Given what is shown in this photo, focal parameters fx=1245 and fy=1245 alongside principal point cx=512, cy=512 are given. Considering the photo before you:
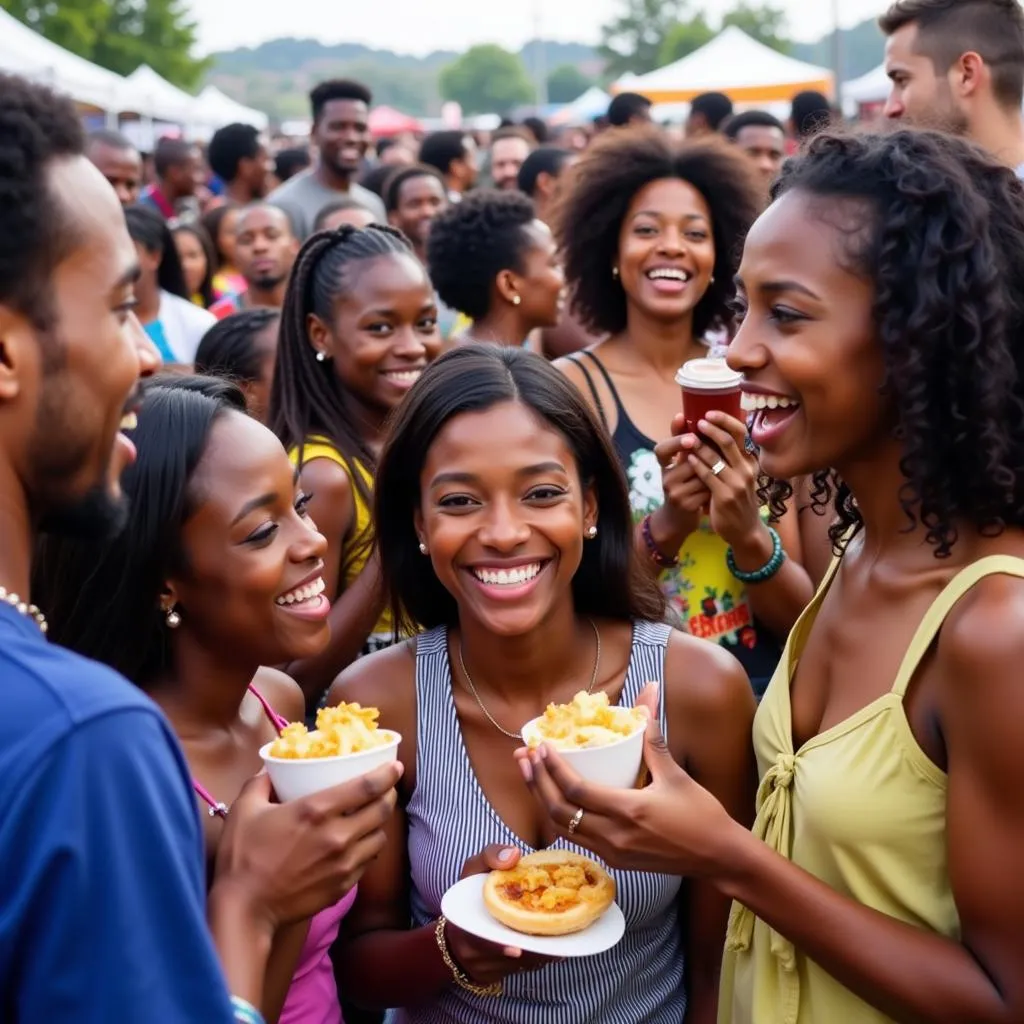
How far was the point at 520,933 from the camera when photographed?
2.30m

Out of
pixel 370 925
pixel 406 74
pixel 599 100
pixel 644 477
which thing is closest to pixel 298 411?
pixel 644 477

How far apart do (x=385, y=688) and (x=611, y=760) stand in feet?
2.64

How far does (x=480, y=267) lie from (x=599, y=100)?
34.5 metres

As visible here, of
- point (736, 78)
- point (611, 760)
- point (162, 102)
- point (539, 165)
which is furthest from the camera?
point (162, 102)

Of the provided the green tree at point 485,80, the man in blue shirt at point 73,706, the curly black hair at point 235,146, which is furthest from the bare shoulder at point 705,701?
the green tree at point 485,80

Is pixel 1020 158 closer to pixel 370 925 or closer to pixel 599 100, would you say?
pixel 370 925

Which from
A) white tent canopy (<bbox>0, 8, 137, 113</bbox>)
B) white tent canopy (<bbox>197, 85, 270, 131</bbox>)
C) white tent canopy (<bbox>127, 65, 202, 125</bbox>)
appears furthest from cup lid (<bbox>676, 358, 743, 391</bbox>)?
white tent canopy (<bbox>197, 85, 270, 131</bbox>)

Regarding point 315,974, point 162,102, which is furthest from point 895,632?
point 162,102

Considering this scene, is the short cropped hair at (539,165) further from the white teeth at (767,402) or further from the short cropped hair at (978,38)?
the white teeth at (767,402)

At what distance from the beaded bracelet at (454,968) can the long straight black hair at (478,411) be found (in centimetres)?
81

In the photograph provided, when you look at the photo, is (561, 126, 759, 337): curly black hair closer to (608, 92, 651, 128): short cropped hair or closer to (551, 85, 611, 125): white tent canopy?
(608, 92, 651, 128): short cropped hair

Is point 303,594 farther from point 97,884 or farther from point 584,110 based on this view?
point 584,110

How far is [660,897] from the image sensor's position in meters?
2.69

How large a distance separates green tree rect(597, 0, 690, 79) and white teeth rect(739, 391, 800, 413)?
315 ft
